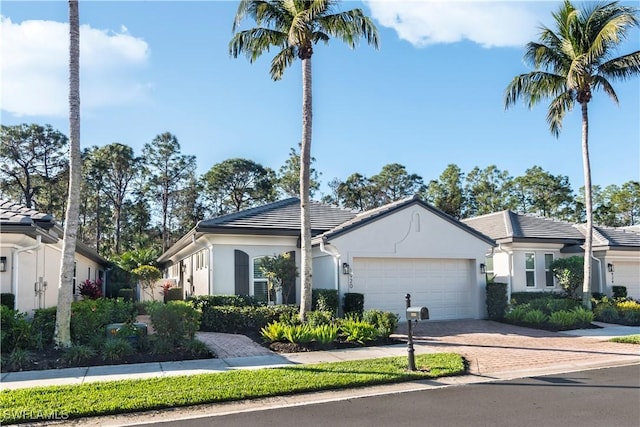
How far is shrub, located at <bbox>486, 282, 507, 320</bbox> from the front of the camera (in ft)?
58.7

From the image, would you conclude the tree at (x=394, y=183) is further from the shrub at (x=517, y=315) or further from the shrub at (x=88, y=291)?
the shrub at (x=517, y=315)

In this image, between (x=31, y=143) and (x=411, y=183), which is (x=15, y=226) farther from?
(x=411, y=183)

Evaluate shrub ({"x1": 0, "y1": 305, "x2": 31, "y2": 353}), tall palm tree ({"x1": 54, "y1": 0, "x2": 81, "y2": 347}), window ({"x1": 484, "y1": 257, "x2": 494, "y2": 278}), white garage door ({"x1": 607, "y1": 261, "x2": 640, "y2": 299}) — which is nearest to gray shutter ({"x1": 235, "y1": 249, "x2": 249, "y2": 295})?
tall palm tree ({"x1": 54, "y1": 0, "x2": 81, "y2": 347})

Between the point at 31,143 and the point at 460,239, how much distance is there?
117 feet

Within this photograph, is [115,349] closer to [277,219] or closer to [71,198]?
[71,198]

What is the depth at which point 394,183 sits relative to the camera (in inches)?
1925

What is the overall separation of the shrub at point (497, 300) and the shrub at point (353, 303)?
17.7ft

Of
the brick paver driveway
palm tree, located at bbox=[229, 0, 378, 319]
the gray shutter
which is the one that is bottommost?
the brick paver driveway

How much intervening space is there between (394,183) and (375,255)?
32.9m

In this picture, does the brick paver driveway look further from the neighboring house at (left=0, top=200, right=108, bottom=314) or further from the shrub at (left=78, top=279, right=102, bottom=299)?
the shrub at (left=78, top=279, right=102, bottom=299)

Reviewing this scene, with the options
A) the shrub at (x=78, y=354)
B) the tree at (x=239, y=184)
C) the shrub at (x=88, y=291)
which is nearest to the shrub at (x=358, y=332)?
the shrub at (x=78, y=354)

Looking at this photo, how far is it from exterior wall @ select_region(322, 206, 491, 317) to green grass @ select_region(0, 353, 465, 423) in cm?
660

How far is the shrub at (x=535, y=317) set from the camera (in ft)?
54.0

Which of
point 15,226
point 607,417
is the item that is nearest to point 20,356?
point 15,226
